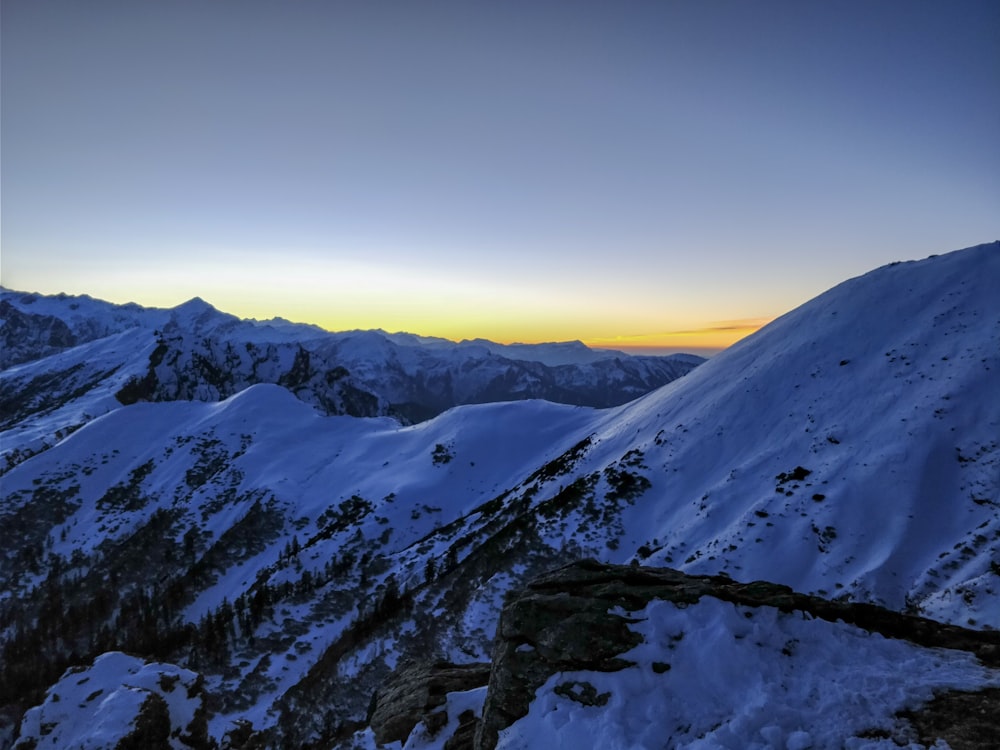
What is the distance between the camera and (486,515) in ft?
172

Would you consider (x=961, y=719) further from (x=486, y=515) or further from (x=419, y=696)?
(x=486, y=515)

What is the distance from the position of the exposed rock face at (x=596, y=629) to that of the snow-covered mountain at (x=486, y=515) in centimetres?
162

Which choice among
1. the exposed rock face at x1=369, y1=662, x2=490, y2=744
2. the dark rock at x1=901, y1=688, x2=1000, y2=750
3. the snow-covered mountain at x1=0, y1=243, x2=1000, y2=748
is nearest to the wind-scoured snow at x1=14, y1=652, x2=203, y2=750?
the snow-covered mountain at x1=0, y1=243, x2=1000, y2=748

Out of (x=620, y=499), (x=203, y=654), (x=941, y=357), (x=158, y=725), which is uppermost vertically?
(x=941, y=357)

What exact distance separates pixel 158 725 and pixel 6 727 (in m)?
37.2

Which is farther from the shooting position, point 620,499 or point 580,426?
point 580,426

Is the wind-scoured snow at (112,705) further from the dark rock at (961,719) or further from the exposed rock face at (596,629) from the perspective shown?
the dark rock at (961,719)

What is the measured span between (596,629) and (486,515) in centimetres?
4343

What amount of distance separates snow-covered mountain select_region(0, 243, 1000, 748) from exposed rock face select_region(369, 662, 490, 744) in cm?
119

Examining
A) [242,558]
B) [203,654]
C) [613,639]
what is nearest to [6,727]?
[203,654]

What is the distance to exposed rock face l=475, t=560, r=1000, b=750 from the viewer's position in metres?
9.80

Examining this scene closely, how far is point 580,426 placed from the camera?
7312cm

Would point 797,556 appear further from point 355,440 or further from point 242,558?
point 355,440

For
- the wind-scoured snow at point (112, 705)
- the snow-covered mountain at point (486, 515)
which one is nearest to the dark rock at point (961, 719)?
the snow-covered mountain at point (486, 515)
